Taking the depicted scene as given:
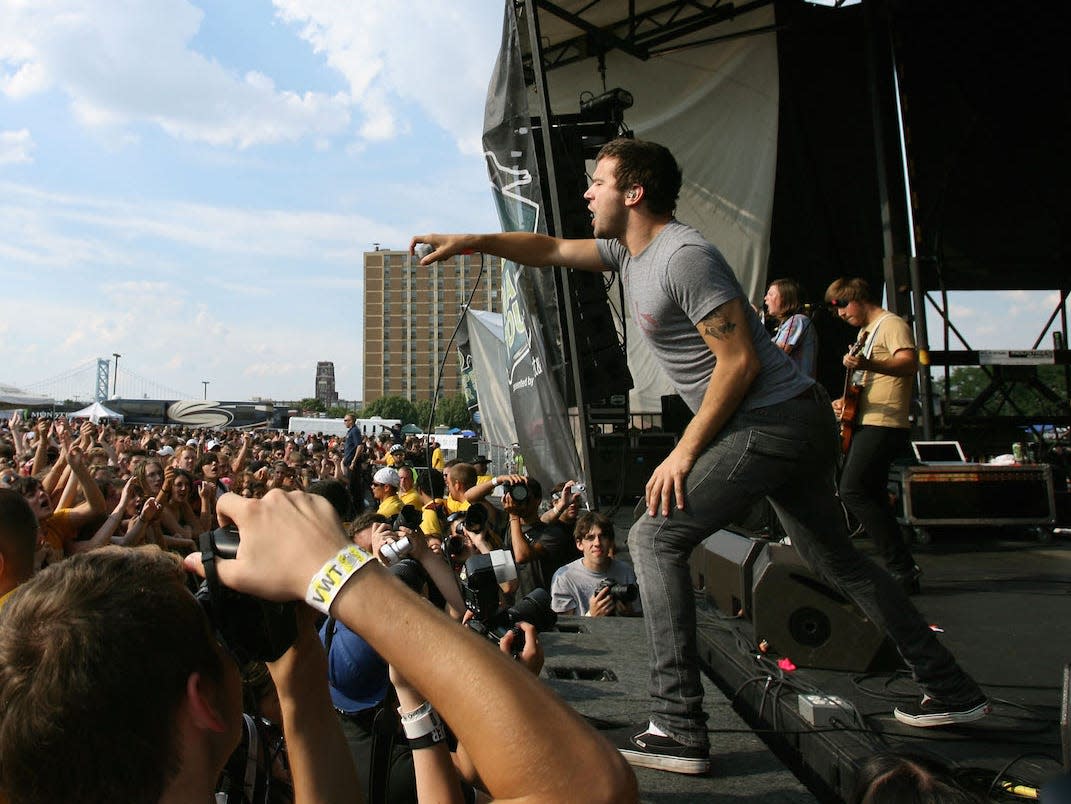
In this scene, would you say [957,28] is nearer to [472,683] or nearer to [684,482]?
[684,482]

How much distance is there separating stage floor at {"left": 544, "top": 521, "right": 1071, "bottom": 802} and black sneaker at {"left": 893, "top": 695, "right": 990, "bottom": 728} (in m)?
0.04

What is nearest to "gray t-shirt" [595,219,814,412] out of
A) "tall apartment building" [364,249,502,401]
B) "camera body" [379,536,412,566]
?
"camera body" [379,536,412,566]

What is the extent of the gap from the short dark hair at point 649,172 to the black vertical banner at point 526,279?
4678 millimetres

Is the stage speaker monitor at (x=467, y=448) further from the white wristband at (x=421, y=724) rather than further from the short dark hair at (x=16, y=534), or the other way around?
the white wristband at (x=421, y=724)

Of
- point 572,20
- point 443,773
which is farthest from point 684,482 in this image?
point 572,20

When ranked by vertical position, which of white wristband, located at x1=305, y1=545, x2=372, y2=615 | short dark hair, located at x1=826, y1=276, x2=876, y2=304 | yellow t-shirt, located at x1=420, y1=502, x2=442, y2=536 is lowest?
yellow t-shirt, located at x1=420, y1=502, x2=442, y2=536

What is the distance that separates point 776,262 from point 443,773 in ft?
41.1

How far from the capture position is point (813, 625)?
10.2 feet

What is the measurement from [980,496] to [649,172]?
5154mm

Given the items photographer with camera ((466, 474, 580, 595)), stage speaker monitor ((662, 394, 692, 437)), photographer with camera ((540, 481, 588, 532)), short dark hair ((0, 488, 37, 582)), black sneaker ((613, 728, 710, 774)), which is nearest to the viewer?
black sneaker ((613, 728, 710, 774))

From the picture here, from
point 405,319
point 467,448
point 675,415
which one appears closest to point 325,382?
point 405,319

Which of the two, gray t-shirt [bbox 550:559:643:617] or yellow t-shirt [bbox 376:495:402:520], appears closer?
gray t-shirt [bbox 550:559:643:617]

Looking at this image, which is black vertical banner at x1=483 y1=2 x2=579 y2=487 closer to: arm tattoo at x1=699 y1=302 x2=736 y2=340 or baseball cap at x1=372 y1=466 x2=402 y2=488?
baseball cap at x1=372 y1=466 x2=402 y2=488

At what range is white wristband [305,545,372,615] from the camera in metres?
0.80
